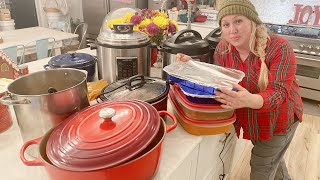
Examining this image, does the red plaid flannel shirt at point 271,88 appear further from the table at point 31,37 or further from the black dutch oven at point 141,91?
the table at point 31,37

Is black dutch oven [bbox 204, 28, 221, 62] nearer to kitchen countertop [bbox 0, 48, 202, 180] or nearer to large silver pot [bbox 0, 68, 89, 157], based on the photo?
kitchen countertop [bbox 0, 48, 202, 180]

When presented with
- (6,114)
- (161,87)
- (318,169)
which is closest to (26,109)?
(6,114)

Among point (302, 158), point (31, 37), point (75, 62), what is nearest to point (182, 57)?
point (75, 62)

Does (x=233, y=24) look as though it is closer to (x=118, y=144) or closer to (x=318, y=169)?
(x=118, y=144)

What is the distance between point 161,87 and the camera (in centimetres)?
93

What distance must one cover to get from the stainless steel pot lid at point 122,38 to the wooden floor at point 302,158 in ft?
4.01

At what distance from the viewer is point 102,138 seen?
573 millimetres

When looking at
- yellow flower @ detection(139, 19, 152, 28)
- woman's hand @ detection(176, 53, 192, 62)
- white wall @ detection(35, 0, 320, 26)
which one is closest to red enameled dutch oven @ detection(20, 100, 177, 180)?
woman's hand @ detection(176, 53, 192, 62)

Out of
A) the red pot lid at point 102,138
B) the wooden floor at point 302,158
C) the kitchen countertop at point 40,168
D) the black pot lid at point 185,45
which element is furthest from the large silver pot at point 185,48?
the wooden floor at point 302,158

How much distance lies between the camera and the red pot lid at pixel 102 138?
21.1 inches

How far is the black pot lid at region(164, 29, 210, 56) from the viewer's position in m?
1.09

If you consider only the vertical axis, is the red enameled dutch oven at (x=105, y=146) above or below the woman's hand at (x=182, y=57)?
below

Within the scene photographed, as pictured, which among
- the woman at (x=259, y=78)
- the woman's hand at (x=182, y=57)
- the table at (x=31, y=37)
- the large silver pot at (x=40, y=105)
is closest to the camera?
the large silver pot at (x=40, y=105)

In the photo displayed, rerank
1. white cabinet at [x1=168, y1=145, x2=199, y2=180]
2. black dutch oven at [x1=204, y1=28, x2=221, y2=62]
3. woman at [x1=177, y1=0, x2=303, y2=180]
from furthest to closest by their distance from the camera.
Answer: black dutch oven at [x1=204, y1=28, x2=221, y2=62], woman at [x1=177, y1=0, x2=303, y2=180], white cabinet at [x1=168, y1=145, x2=199, y2=180]
